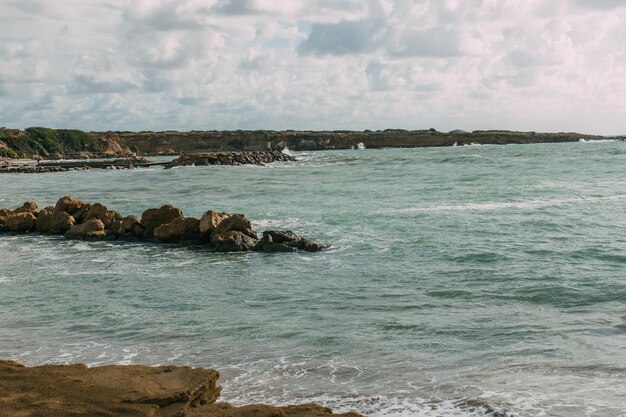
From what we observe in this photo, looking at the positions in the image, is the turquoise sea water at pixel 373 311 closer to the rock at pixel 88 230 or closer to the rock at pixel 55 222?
the rock at pixel 88 230

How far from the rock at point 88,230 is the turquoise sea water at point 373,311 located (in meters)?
0.59

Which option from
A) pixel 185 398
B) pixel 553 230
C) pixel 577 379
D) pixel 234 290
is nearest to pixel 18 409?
pixel 185 398

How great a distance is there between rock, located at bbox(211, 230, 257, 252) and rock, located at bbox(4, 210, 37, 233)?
11.1 metres

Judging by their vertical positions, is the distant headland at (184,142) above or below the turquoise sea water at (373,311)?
above

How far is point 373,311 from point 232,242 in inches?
384

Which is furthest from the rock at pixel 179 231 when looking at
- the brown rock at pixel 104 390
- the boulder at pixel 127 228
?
the brown rock at pixel 104 390

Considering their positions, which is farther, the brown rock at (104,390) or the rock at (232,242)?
the rock at (232,242)

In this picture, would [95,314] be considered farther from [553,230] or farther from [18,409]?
[553,230]

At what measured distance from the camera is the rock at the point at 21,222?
29.5 m

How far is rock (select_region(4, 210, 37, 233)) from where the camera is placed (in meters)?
29.5

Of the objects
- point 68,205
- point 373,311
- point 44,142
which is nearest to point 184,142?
point 44,142

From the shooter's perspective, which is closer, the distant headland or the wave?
the wave

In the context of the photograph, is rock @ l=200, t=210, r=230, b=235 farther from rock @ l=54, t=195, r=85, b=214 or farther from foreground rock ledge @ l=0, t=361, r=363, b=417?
foreground rock ledge @ l=0, t=361, r=363, b=417

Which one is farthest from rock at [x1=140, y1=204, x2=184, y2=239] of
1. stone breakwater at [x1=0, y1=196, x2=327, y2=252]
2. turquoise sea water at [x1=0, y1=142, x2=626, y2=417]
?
turquoise sea water at [x1=0, y1=142, x2=626, y2=417]
